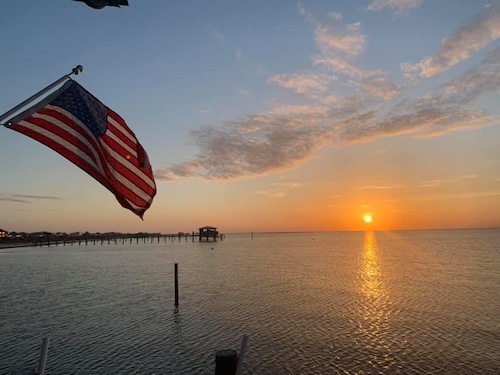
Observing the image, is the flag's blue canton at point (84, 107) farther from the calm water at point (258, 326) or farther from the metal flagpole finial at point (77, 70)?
the calm water at point (258, 326)

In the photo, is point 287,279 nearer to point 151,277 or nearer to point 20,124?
point 151,277

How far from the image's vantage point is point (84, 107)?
26.5ft

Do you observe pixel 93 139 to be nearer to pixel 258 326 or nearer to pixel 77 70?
pixel 77 70

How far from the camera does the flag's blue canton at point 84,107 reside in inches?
308

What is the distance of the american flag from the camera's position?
24.3ft

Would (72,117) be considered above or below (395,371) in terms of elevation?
above

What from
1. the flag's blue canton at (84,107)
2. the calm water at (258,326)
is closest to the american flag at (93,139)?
the flag's blue canton at (84,107)

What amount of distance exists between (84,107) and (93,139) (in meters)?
0.71

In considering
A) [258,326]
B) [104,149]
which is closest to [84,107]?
[104,149]

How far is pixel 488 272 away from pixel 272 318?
135 ft

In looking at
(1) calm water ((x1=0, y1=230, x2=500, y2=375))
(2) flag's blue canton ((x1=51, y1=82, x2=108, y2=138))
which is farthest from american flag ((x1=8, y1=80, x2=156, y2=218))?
(1) calm water ((x1=0, y1=230, x2=500, y2=375))

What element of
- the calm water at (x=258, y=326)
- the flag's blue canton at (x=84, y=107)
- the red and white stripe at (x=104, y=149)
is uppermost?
the flag's blue canton at (x=84, y=107)

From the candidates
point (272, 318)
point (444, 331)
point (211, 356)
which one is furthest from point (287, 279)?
point (211, 356)

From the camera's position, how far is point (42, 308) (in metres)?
27.4
